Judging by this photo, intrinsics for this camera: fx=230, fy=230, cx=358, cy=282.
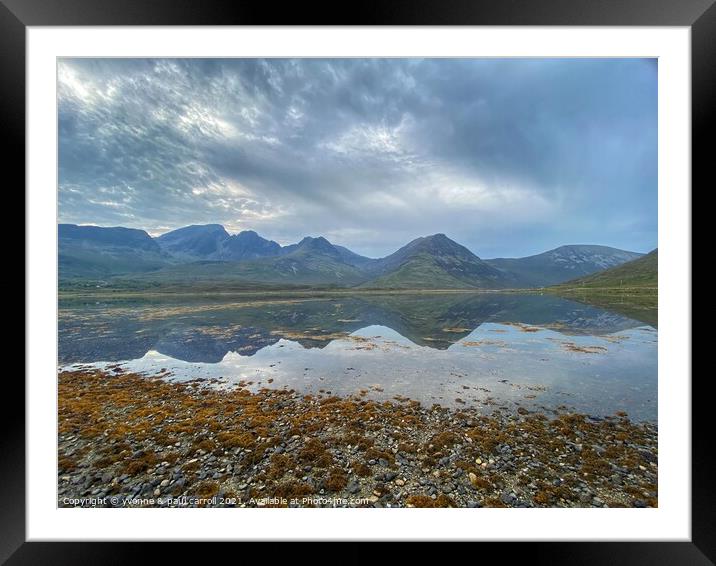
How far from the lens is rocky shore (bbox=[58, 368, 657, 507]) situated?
12.0ft

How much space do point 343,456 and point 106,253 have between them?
23824 cm

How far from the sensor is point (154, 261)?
177 m

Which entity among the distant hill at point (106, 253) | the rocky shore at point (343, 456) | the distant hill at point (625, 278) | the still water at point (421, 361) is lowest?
the still water at point (421, 361)

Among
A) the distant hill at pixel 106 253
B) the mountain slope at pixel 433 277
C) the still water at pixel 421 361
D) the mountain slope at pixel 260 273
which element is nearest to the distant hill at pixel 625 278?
the mountain slope at pixel 433 277

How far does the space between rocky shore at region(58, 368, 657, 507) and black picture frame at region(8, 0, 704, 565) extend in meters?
1.03

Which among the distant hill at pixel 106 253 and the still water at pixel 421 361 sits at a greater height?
the distant hill at pixel 106 253

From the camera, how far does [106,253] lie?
162250mm

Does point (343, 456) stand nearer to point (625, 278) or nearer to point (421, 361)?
point (421, 361)

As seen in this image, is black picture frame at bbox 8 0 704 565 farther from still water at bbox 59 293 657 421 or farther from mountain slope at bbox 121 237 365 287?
mountain slope at bbox 121 237 365 287

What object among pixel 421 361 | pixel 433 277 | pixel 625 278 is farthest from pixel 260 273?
pixel 625 278

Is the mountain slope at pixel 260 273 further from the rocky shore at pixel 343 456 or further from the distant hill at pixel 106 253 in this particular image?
the rocky shore at pixel 343 456

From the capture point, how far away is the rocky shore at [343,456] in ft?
12.0

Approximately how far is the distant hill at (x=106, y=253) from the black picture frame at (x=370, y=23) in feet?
568

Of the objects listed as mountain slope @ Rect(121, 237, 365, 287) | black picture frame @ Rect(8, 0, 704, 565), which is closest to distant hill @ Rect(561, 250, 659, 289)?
black picture frame @ Rect(8, 0, 704, 565)
